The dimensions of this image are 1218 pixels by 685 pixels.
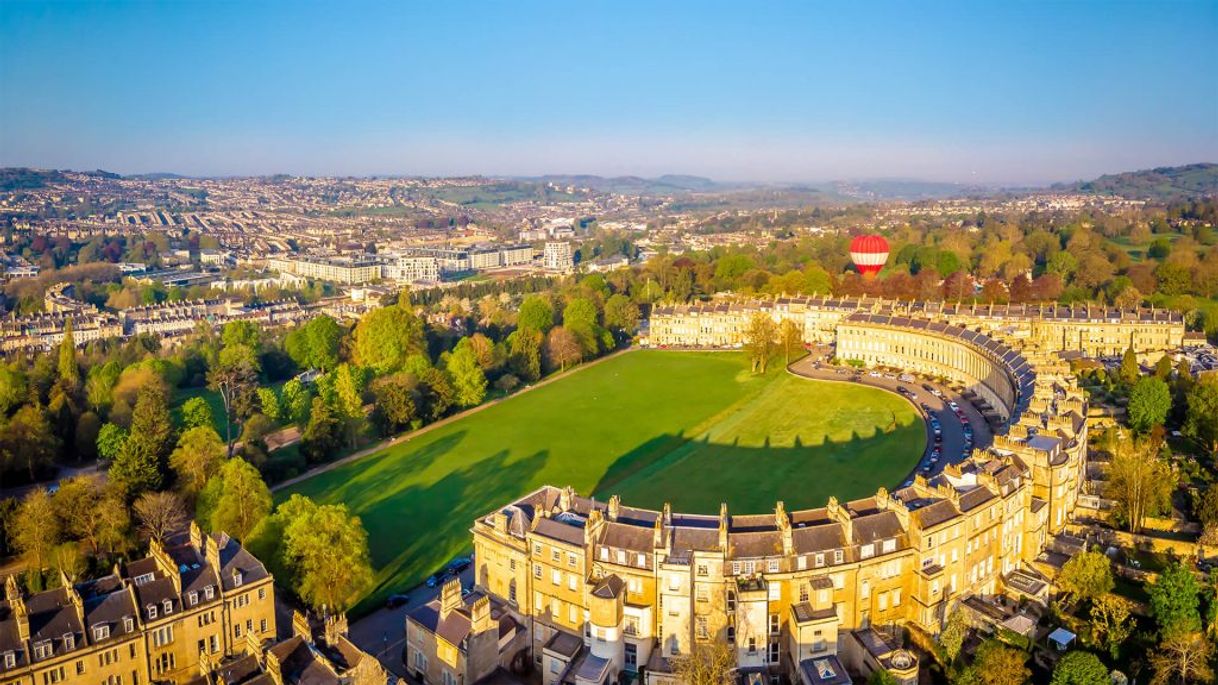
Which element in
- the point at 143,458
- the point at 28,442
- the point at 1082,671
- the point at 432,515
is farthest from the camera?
the point at 28,442

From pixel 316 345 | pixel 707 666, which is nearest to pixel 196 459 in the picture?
pixel 707 666

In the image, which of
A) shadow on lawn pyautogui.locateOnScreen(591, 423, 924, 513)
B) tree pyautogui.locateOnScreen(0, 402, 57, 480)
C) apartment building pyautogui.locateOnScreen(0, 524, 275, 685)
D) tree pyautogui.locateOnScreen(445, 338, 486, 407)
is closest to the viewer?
apartment building pyautogui.locateOnScreen(0, 524, 275, 685)

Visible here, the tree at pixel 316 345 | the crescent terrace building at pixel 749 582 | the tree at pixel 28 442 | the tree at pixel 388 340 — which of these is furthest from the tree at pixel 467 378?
the crescent terrace building at pixel 749 582

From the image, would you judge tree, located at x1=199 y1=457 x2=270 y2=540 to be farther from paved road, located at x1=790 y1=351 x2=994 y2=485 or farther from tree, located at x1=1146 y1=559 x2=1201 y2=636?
tree, located at x1=1146 y1=559 x2=1201 y2=636

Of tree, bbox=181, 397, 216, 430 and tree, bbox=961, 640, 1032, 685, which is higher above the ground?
tree, bbox=181, 397, 216, 430

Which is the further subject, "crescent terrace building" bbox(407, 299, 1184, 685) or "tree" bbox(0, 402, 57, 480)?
"tree" bbox(0, 402, 57, 480)

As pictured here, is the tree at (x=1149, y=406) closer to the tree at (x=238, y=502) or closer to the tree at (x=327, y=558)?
the tree at (x=327, y=558)

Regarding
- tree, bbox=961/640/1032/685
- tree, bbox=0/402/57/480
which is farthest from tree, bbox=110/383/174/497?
tree, bbox=961/640/1032/685

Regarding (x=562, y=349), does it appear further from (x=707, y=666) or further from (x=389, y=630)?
(x=707, y=666)
